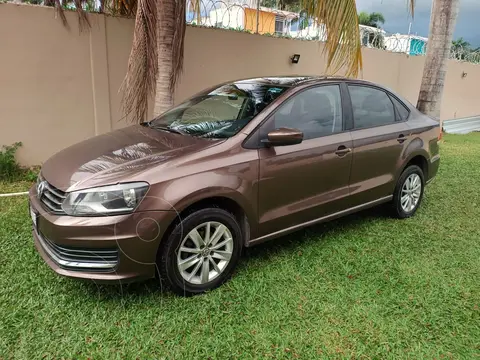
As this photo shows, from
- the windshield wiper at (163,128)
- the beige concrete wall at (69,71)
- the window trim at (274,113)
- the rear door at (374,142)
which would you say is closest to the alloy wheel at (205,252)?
the window trim at (274,113)

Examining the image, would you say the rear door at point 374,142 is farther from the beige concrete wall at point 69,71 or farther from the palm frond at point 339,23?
the beige concrete wall at point 69,71

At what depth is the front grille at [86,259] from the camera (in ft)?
8.50

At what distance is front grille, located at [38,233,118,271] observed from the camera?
2590mm

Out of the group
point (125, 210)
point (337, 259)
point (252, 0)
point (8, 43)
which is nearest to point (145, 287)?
point (125, 210)

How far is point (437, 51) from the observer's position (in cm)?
756

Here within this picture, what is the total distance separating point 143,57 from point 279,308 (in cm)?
369

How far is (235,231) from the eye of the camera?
3055 mm

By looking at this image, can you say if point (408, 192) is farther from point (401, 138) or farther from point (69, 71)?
point (69, 71)

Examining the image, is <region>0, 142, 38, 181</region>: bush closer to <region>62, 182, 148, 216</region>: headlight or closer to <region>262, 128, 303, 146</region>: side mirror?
<region>62, 182, 148, 216</region>: headlight

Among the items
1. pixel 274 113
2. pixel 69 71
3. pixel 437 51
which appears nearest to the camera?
pixel 274 113

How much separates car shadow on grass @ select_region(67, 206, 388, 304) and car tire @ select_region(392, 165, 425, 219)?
0.74 feet

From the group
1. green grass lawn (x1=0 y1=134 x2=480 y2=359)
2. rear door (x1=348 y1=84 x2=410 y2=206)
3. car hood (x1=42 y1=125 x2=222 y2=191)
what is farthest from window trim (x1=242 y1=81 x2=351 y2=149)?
green grass lawn (x1=0 y1=134 x2=480 y2=359)

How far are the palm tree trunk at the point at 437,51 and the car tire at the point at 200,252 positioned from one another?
627cm

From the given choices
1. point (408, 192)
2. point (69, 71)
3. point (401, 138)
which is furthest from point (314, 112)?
point (69, 71)
